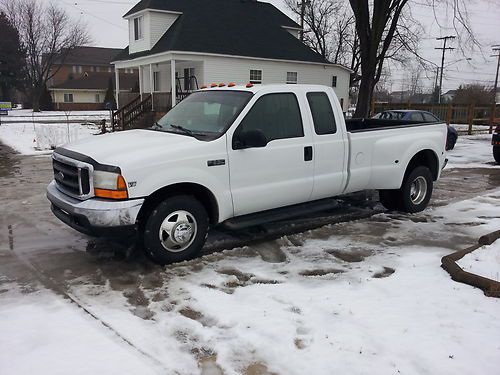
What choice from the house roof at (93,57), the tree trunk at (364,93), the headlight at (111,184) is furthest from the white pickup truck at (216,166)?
the house roof at (93,57)

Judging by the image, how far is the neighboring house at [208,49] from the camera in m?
25.5

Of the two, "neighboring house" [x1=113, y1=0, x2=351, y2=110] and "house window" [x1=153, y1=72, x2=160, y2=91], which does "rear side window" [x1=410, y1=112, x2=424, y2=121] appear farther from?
"house window" [x1=153, y1=72, x2=160, y2=91]

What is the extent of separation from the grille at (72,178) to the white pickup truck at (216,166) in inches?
0.5

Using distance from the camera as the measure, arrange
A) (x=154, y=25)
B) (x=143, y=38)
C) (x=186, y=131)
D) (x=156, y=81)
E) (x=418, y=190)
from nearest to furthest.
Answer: (x=186, y=131) < (x=418, y=190) < (x=154, y=25) < (x=143, y=38) < (x=156, y=81)

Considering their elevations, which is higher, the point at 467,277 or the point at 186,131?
the point at 186,131

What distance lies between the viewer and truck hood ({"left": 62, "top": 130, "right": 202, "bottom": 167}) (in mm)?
4684

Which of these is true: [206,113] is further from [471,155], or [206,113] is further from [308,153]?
[471,155]

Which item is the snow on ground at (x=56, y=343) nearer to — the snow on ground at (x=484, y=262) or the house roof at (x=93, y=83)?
the snow on ground at (x=484, y=262)

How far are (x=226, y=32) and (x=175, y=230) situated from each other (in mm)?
24190

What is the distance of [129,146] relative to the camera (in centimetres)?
496

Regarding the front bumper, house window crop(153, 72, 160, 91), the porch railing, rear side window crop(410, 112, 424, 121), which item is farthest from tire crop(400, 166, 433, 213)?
house window crop(153, 72, 160, 91)

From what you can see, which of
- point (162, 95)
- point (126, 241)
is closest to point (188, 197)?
point (126, 241)

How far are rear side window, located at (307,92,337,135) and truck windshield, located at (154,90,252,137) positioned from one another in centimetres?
97

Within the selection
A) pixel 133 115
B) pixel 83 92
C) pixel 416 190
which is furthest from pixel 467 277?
pixel 83 92
